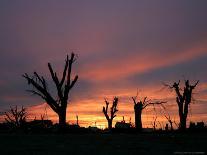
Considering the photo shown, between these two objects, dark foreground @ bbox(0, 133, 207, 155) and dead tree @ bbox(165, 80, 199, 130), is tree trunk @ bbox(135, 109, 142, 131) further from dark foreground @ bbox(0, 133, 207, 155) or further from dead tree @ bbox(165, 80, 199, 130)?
dark foreground @ bbox(0, 133, 207, 155)

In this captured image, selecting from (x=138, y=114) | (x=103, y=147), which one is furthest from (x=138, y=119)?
(x=103, y=147)

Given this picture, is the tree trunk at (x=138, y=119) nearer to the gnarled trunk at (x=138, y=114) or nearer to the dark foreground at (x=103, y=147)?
the gnarled trunk at (x=138, y=114)

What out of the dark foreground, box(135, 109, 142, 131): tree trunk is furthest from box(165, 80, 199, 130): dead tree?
the dark foreground

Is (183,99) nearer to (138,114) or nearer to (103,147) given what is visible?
(138,114)

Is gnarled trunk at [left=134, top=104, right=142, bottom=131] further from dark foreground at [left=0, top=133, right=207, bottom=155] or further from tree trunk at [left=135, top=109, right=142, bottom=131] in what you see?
dark foreground at [left=0, top=133, right=207, bottom=155]

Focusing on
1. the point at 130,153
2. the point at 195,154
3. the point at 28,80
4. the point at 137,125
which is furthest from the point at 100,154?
the point at 137,125

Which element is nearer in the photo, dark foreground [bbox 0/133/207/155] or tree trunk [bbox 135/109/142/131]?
dark foreground [bbox 0/133/207/155]

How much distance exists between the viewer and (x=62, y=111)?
120 feet

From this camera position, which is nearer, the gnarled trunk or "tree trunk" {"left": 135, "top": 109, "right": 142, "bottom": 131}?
"tree trunk" {"left": 135, "top": 109, "right": 142, "bottom": 131}

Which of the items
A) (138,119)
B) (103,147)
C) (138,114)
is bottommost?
(103,147)

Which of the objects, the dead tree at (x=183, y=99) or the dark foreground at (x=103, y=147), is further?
the dead tree at (x=183, y=99)

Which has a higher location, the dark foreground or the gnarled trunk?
the gnarled trunk

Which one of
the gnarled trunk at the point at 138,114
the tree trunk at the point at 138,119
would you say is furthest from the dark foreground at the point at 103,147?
the gnarled trunk at the point at 138,114

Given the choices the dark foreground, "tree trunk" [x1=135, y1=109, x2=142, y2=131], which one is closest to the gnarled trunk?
"tree trunk" [x1=135, y1=109, x2=142, y2=131]
